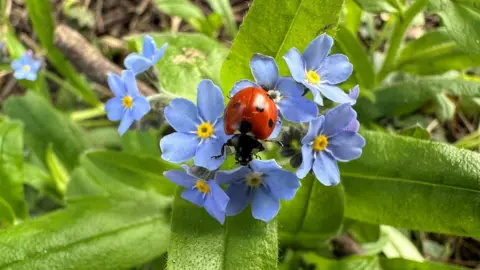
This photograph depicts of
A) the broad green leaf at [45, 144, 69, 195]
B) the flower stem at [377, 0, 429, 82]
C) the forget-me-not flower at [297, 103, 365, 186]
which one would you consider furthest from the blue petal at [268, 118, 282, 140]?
the broad green leaf at [45, 144, 69, 195]

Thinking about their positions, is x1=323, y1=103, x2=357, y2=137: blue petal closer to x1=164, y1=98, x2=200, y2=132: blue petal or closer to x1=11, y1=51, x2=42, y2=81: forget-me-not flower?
x1=164, y1=98, x2=200, y2=132: blue petal

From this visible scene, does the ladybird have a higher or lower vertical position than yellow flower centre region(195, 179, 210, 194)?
higher

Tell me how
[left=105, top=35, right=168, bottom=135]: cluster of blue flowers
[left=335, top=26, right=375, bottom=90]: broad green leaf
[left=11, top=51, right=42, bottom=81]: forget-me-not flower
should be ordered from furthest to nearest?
[left=11, top=51, right=42, bottom=81]: forget-me-not flower → [left=335, top=26, right=375, bottom=90]: broad green leaf → [left=105, top=35, right=168, bottom=135]: cluster of blue flowers

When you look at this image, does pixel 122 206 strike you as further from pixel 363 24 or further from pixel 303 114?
pixel 363 24

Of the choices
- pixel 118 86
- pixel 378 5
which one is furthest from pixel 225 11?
pixel 118 86

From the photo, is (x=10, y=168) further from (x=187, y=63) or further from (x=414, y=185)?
(x=414, y=185)

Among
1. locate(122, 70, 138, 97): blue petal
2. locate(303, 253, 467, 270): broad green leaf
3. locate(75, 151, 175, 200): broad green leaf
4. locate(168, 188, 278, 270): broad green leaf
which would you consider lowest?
locate(303, 253, 467, 270): broad green leaf
